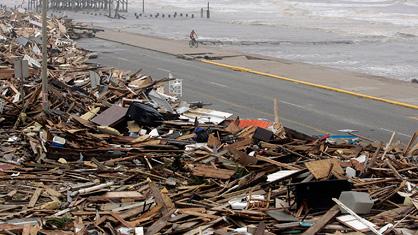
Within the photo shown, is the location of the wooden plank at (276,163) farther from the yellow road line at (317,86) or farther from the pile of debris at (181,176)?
the yellow road line at (317,86)

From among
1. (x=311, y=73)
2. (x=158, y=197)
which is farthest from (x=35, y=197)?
(x=311, y=73)

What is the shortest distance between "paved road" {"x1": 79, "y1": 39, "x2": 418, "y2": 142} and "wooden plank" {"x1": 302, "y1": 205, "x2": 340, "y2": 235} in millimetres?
8821

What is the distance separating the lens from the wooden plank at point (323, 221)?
8.35 meters

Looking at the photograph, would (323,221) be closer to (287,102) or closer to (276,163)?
(276,163)

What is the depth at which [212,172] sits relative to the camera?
10.8 meters

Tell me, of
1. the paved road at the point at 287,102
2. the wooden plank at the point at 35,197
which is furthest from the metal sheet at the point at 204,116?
the wooden plank at the point at 35,197

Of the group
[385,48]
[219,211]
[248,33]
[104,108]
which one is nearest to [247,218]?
[219,211]

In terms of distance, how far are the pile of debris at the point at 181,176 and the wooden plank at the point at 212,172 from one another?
35mm

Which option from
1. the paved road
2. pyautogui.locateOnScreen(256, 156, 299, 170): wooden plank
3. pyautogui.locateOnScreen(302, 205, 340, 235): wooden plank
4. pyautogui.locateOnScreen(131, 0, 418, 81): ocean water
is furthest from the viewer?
pyautogui.locateOnScreen(131, 0, 418, 81): ocean water

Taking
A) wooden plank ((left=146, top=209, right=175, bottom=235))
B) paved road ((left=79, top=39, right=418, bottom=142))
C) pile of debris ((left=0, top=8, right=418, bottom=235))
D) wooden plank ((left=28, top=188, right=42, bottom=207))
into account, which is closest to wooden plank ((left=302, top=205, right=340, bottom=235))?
pile of debris ((left=0, top=8, right=418, bottom=235))

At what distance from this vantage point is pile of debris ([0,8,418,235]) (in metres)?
8.87

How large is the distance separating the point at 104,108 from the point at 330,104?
31.6 ft

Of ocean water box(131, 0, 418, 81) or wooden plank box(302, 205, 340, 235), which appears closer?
wooden plank box(302, 205, 340, 235)

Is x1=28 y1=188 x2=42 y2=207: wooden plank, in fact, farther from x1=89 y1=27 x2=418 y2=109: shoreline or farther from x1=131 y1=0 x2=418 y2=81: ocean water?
x1=131 y1=0 x2=418 y2=81: ocean water
